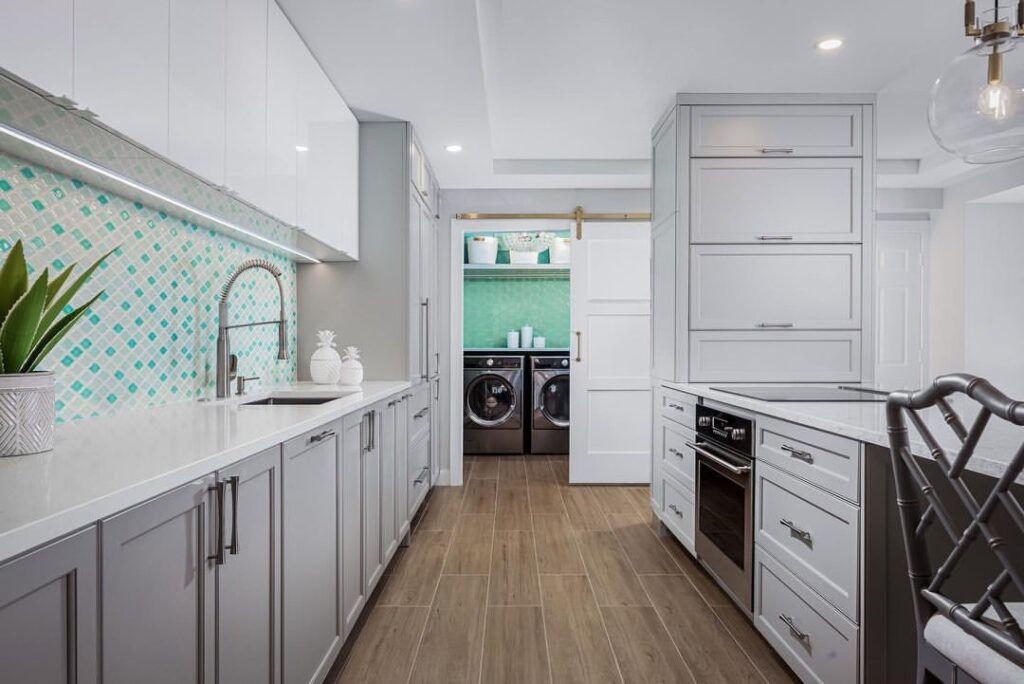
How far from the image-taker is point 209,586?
1.02 m

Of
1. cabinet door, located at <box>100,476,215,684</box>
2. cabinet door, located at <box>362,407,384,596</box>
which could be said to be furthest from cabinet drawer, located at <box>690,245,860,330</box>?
cabinet door, located at <box>100,476,215,684</box>

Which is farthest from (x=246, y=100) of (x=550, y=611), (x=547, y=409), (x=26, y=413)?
(x=547, y=409)

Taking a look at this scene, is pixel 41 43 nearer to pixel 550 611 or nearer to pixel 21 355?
pixel 21 355

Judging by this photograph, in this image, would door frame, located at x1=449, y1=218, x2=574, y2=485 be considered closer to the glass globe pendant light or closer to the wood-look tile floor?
the wood-look tile floor

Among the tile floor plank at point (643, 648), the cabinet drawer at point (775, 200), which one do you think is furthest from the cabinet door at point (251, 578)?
the cabinet drawer at point (775, 200)

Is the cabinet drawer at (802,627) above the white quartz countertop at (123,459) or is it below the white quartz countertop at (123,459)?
below

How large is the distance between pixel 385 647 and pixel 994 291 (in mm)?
4821

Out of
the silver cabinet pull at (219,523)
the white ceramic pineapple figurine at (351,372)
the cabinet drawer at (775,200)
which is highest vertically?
the cabinet drawer at (775,200)

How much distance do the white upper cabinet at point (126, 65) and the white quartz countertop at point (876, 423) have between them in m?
1.65

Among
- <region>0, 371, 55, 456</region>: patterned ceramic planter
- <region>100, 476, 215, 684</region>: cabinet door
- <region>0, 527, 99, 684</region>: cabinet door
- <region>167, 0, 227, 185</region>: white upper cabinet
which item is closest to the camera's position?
<region>0, 527, 99, 684</region>: cabinet door

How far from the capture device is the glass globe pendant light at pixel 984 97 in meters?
1.22

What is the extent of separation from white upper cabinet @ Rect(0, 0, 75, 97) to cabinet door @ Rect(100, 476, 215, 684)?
2.40 ft

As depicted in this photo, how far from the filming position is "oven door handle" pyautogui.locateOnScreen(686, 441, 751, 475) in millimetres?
2080

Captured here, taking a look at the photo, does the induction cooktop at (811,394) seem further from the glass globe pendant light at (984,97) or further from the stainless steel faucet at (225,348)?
the stainless steel faucet at (225,348)
